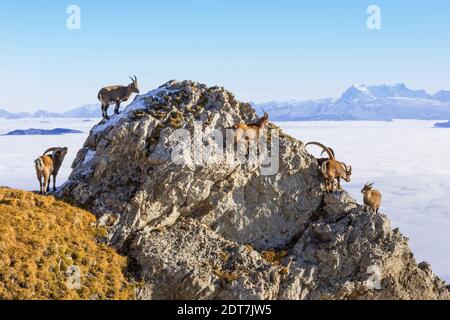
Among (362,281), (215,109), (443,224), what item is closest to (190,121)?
(215,109)

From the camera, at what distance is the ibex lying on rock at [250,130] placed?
2845cm

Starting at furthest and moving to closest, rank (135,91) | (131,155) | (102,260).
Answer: (135,91) < (131,155) < (102,260)

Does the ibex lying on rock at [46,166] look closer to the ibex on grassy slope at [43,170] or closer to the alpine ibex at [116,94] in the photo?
the ibex on grassy slope at [43,170]

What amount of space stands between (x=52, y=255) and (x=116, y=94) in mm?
12683

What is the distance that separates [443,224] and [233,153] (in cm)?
18023

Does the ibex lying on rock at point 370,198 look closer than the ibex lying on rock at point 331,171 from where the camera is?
No

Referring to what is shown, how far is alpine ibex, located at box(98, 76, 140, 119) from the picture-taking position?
31.4 m

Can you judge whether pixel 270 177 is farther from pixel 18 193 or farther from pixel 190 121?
pixel 18 193

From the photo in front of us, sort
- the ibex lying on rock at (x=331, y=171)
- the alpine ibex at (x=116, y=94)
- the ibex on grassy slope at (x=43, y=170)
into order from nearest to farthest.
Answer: the ibex on grassy slope at (x=43, y=170) → the ibex lying on rock at (x=331, y=171) → the alpine ibex at (x=116, y=94)

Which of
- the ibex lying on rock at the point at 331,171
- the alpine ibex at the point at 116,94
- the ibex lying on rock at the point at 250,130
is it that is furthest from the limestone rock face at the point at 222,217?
the alpine ibex at the point at 116,94

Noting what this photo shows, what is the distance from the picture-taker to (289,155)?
3014cm

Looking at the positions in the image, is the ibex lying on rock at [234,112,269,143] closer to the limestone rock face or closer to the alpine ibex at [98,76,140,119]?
the limestone rock face

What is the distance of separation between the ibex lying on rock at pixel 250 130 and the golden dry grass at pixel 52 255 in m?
9.49

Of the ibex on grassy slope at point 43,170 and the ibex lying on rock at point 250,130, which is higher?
the ibex lying on rock at point 250,130
